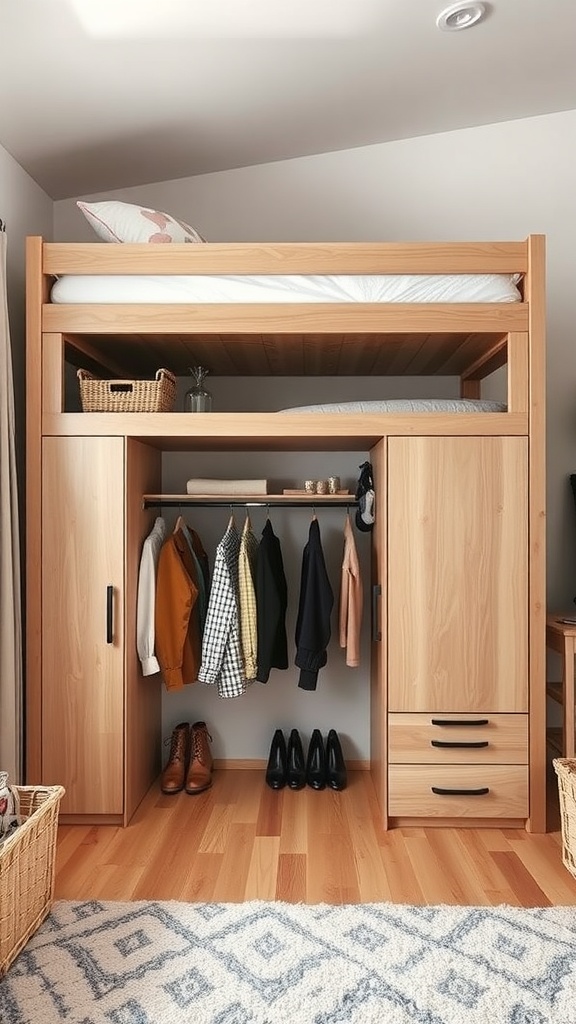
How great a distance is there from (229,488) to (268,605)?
508 millimetres

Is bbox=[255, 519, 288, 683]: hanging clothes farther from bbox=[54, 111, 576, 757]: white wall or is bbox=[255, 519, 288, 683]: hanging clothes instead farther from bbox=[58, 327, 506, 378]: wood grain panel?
bbox=[58, 327, 506, 378]: wood grain panel

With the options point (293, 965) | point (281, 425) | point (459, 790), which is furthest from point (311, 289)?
point (293, 965)

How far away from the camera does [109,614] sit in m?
2.69

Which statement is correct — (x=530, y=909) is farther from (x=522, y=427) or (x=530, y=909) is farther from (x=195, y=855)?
(x=522, y=427)

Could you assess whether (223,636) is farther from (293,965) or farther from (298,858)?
(293,965)

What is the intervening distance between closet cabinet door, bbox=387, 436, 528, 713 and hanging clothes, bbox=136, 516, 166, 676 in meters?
0.92

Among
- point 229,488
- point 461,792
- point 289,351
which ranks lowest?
point 461,792

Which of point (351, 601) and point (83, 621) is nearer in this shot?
point (83, 621)

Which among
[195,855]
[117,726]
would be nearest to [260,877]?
[195,855]

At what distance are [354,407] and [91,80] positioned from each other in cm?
146

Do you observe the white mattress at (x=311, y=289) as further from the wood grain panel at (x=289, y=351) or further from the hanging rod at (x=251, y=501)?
the hanging rod at (x=251, y=501)

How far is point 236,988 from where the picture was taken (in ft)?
5.79

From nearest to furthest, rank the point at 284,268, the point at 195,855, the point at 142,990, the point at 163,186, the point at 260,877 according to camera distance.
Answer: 1. the point at 142,990
2. the point at 260,877
3. the point at 195,855
4. the point at 284,268
5. the point at 163,186

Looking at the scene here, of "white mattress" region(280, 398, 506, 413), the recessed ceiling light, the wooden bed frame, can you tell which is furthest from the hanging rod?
the recessed ceiling light
